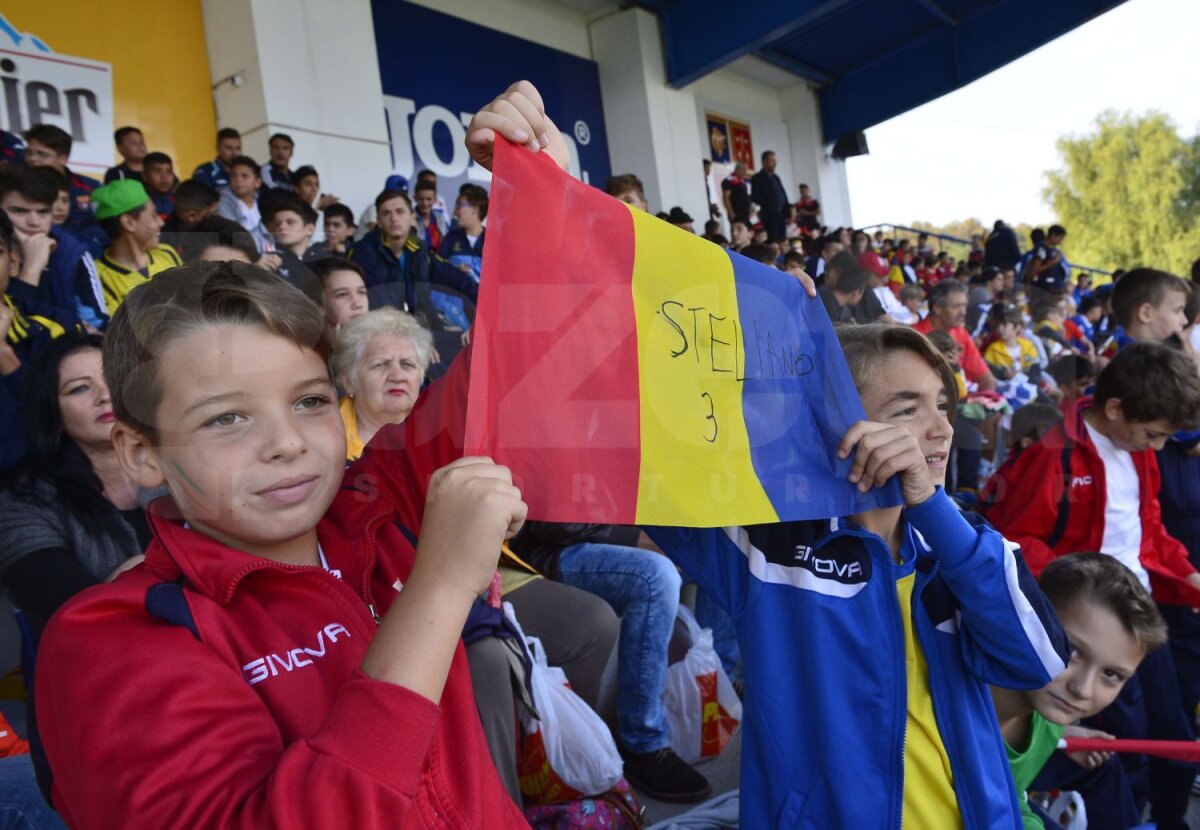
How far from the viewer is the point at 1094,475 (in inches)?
90.8

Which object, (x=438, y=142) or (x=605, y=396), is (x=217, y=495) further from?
(x=438, y=142)

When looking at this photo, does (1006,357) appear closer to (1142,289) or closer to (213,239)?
(1142,289)

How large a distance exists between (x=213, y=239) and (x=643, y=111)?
8821mm

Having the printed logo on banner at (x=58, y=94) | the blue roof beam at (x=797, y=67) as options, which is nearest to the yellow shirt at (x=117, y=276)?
the printed logo on banner at (x=58, y=94)

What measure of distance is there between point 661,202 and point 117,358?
10930 mm

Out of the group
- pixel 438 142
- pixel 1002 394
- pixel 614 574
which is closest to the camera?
pixel 614 574

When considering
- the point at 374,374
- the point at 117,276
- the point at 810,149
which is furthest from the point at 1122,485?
the point at 810,149

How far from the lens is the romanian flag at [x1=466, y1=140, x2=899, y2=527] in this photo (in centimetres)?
89

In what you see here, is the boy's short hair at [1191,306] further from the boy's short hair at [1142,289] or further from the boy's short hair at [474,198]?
the boy's short hair at [474,198]

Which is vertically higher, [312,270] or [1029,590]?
[312,270]

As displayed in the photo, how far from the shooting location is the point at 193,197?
405 centimetres

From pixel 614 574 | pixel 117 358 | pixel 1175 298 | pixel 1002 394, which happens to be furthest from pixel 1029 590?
pixel 1002 394

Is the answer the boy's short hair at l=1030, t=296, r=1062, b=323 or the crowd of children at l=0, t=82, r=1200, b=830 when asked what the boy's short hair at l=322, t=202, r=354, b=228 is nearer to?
the crowd of children at l=0, t=82, r=1200, b=830

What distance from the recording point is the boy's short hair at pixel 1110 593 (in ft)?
5.59
